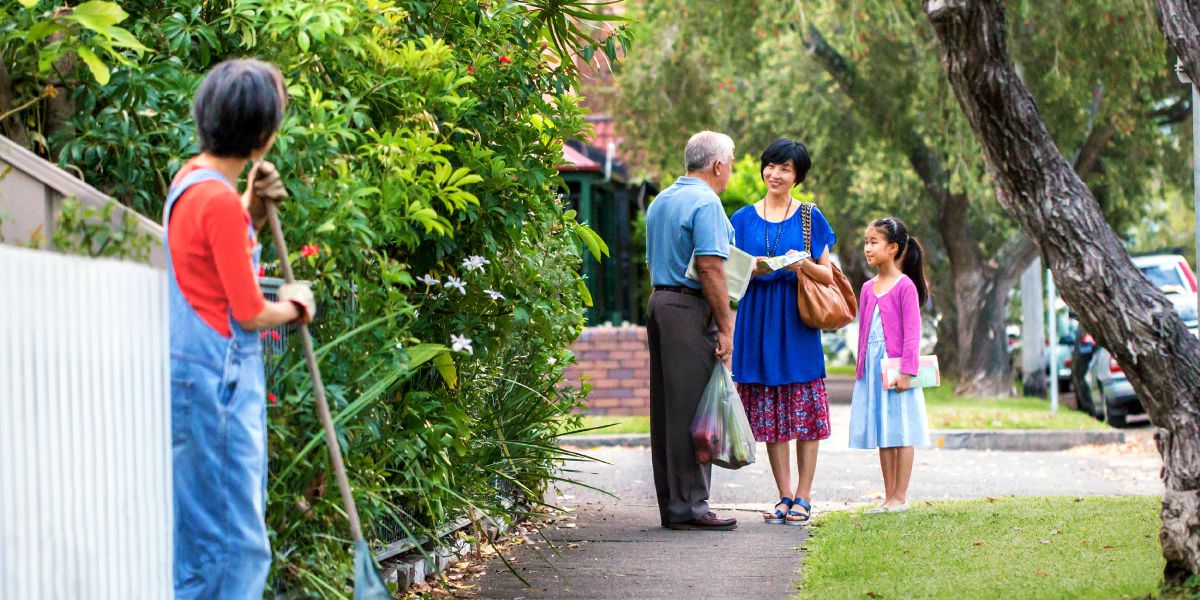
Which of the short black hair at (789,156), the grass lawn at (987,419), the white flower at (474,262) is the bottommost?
the grass lawn at (987,419)


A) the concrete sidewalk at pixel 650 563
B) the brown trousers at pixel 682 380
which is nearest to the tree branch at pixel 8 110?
the concrete sidewalk at pixel 650 563

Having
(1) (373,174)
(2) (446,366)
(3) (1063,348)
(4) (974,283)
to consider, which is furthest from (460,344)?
(3) (1063,348)

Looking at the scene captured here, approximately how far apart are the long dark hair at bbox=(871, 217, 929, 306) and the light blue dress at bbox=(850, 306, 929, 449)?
34 centimetres

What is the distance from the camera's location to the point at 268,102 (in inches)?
146

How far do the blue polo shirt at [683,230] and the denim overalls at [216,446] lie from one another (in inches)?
144

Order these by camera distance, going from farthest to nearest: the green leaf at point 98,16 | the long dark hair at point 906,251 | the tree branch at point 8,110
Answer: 1. the long dark hair at point 906,251
2. the tree branch at point 8,110
3. the green leaf at point 98,16

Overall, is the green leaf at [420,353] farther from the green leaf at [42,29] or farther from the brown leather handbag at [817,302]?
the brown leather handbag at [817,302]

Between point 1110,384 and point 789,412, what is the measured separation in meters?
10.2

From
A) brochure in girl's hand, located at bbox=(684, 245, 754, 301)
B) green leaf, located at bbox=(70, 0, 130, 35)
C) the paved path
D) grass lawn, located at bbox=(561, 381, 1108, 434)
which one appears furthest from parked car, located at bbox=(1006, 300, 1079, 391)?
green leaf, located at bbox=(70, 0, 130, 35)

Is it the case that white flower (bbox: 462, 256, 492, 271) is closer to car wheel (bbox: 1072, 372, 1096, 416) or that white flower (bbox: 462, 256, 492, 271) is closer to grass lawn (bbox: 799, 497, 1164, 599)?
grass lawn (bbox: 799, 497, 1164, 599)

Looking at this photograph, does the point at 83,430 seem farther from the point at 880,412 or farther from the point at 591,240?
the point at 880,412

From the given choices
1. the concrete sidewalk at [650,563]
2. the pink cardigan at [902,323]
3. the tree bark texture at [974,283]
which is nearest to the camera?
the concrete sidewalk at [650,563]

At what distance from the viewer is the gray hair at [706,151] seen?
744 cm

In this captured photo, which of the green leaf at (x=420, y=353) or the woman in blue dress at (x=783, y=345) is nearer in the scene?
the green leaf at (x=420, y=353)
